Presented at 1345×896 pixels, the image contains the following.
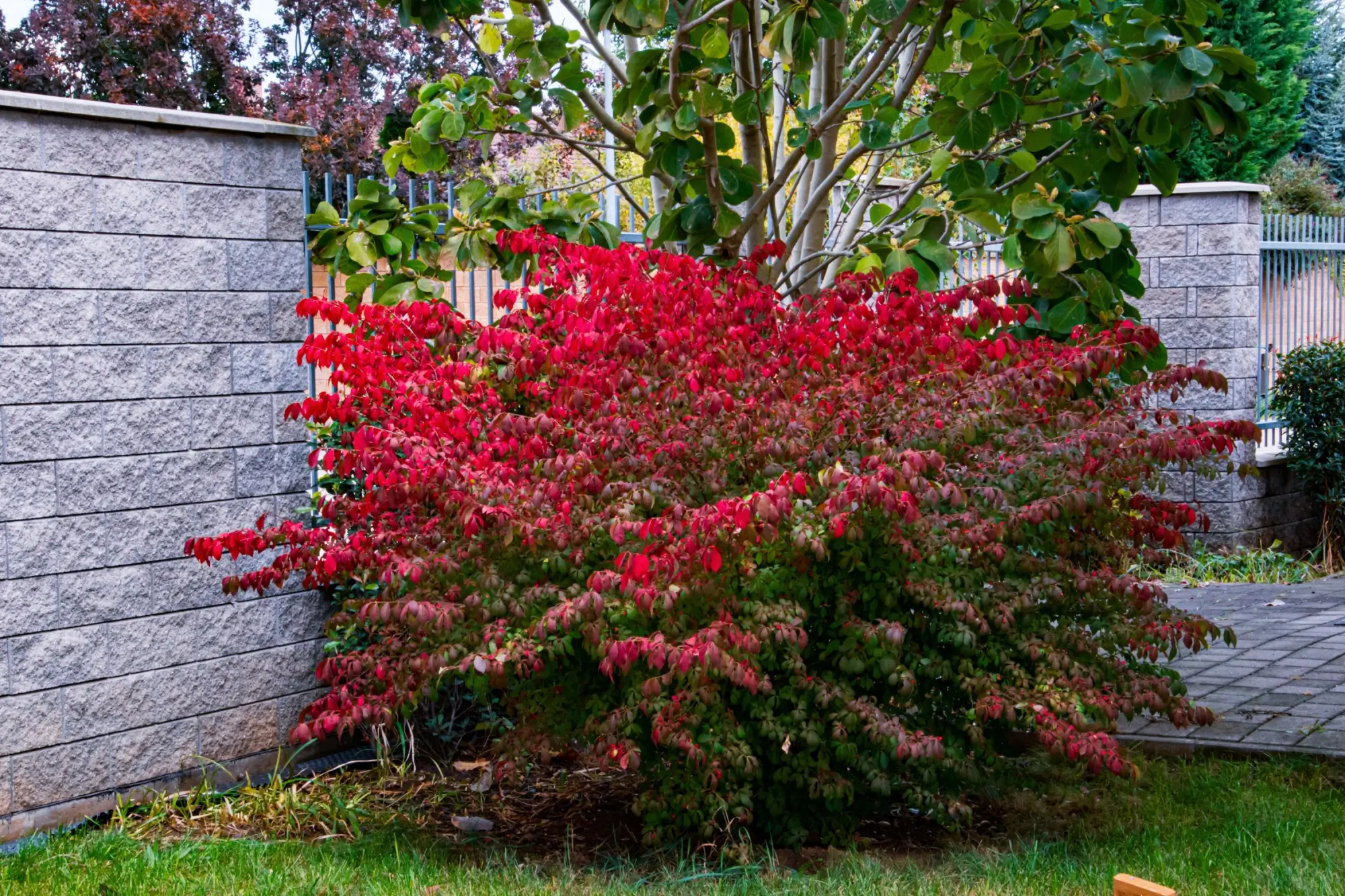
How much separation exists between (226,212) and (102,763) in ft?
7.07

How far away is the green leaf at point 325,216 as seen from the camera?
5.61 metres

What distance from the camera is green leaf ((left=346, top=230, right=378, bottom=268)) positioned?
18.1 feet

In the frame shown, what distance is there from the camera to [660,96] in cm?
538

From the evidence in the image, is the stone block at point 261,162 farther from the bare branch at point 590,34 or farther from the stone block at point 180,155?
the bare branch at point 590,34

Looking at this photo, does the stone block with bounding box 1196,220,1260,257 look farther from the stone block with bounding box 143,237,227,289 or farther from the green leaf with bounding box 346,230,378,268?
the stone block with bounding box 143,237,227,289

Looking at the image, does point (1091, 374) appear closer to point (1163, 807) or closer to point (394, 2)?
point (1163, 807)

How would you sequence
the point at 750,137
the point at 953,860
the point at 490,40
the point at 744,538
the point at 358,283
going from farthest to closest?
the point at 490,40 < the point at 750,137 < the point at 358,283 < the point at 953,860 < the point at 744,538

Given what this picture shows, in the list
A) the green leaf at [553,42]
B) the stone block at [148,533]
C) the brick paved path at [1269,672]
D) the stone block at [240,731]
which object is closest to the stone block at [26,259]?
the stone block at [148,533]

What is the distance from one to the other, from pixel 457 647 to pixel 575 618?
1.61ft

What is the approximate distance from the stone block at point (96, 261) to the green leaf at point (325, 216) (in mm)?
753

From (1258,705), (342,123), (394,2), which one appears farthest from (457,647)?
(342,123)

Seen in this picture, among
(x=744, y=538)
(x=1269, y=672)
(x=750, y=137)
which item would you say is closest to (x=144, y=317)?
(x=750, y=137)

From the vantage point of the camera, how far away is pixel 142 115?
5.11 meters

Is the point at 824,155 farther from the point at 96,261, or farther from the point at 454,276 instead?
the point at 96,261
